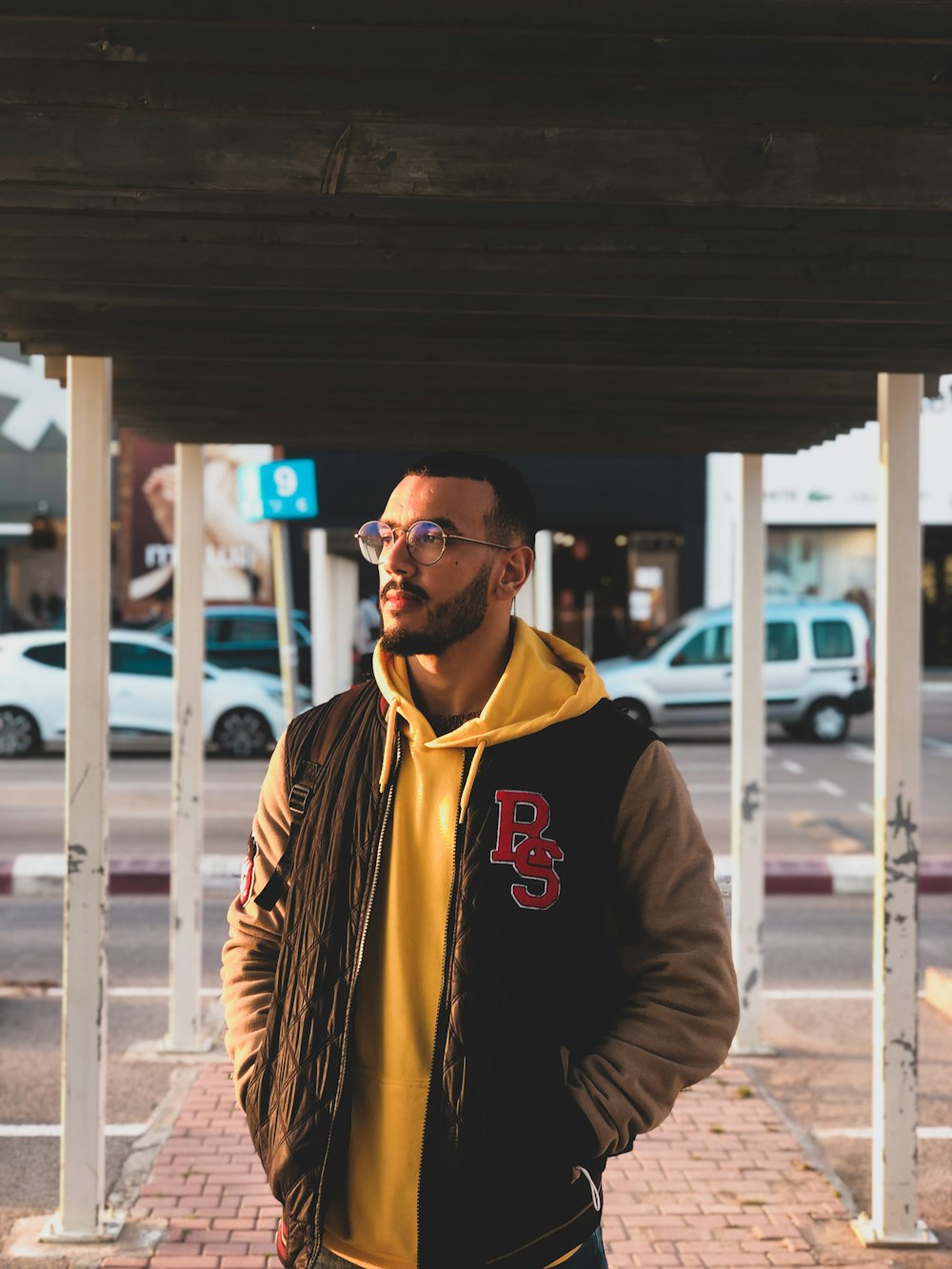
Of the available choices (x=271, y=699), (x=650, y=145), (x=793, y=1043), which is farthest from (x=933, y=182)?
(x=271, y=699)

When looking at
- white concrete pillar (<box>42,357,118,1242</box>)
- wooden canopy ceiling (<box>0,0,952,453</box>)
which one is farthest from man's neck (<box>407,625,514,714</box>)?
white concrete pillar (<box>42,357,118,1242</box>)

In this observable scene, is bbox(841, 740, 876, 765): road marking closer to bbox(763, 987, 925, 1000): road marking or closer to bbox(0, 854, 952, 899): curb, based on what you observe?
bbox(0, 854, 952, 899): curb

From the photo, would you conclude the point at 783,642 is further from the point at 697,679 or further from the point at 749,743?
the point at 749,743

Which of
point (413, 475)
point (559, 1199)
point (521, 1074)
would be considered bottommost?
point (559, 1199)

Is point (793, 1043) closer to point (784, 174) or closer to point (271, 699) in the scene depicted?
point (784, 174)

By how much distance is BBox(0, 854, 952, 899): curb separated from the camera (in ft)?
34.8

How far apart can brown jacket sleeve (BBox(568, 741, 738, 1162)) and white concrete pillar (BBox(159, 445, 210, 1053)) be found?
4569 millimetres

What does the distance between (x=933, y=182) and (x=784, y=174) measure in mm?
326

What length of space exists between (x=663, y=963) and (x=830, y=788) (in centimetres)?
1396

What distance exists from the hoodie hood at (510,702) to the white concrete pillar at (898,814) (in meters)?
2.34

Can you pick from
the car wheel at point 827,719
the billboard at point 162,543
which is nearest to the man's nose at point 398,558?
the car wheel at point 827,719

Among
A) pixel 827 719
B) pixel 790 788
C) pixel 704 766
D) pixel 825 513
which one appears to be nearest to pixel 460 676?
pixel 790 788

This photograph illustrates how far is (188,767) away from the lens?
6719 mm

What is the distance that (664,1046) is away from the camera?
91.0 inches
